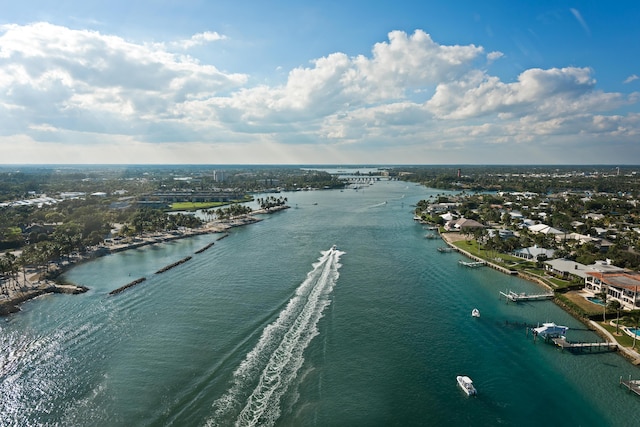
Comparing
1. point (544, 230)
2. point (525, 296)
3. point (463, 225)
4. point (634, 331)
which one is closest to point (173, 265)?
point (525, 296)

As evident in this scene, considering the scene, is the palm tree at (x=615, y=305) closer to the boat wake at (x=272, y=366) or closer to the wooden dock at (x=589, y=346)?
the wooden dock at (x=589, y=346)

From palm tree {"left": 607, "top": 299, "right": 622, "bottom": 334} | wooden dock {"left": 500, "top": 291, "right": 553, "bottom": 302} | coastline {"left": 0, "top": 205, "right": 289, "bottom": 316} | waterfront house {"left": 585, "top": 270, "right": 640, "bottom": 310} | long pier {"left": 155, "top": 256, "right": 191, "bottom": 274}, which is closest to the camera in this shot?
palm tree {"left": 607, "top": 299, "right": 622, "bottom": 334}

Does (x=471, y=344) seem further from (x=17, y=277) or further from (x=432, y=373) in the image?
(x=17, y=277)

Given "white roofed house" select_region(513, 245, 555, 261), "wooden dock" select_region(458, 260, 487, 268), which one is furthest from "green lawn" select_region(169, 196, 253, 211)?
"white roofed house" select_region(513, 245, 555, 261)

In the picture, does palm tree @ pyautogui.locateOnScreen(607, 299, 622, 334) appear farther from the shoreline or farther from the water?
the water

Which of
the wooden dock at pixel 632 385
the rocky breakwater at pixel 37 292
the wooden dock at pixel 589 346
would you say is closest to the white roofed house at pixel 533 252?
the wooden dock at pixel 589 346

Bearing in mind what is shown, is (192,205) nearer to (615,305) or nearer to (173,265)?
(173,265)
